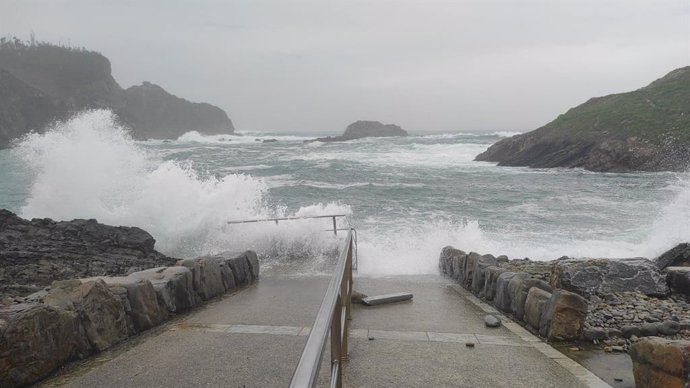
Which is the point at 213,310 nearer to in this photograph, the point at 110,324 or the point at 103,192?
the point at 110,324

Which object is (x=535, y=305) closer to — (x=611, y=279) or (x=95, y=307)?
(x=611, y=279)

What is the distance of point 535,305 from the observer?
563 cm

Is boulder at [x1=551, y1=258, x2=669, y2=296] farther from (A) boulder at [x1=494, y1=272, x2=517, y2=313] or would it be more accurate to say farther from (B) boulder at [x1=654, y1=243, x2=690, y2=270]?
(B) boulder at [x1=654, y1=243, x2=690, y2=270]

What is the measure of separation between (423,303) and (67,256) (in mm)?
7787

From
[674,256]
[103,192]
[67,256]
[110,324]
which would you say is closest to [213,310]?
[110,324]

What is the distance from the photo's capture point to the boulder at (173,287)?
19.9 ft

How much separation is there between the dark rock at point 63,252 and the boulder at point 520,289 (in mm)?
7428

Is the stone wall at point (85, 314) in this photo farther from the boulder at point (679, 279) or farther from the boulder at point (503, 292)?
the boulder at point (679, 279)

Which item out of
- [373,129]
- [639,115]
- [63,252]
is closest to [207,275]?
[63,252]

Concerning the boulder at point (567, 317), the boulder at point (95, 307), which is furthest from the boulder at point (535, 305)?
the boulder at point (95, 307)

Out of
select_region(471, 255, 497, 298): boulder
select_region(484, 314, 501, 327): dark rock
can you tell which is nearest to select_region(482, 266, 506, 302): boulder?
select_region(471, 255, 497, 298): boulder

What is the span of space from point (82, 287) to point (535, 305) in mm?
5028

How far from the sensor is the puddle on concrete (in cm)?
418

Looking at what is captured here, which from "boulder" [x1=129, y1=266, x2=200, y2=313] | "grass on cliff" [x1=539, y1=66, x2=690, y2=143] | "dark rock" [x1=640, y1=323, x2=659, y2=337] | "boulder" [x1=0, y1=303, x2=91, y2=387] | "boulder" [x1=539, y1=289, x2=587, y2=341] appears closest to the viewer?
"boulder" [x1=0, y1=303, x2=91, y2=387]
